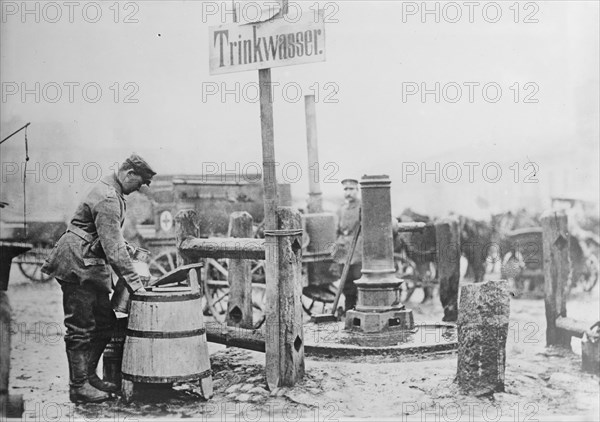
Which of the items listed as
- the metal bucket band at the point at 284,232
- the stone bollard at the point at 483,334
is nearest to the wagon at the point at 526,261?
the stone bollard at the point at 483,334

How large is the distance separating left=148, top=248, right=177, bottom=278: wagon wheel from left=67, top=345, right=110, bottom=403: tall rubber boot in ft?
13.3

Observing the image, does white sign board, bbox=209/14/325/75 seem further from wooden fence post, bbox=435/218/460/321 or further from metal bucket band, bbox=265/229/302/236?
wooden fence post, bbox=435/218/460/321

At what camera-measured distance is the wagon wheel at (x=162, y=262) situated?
950 centimetres

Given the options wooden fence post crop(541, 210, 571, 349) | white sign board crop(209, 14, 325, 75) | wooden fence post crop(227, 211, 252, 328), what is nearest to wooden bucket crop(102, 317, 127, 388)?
wooden fence post crop(227, 211, 252, 328)

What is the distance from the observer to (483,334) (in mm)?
5211

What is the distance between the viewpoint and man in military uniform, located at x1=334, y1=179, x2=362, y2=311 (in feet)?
26.5

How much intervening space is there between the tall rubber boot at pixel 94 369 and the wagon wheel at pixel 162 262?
3984 mm

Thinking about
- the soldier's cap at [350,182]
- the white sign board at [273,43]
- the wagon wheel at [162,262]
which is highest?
the white sign board at [273,43]

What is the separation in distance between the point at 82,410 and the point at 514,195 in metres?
4.43

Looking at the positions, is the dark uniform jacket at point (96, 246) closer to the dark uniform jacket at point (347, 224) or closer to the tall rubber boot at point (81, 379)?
the tall rubber boot at point (81, 379)

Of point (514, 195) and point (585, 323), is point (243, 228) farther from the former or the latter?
point (585, 323)

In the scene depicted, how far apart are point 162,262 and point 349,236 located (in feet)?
9.14

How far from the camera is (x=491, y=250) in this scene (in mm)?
10836

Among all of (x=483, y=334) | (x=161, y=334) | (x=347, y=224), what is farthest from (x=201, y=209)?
(x=483, y=334)
